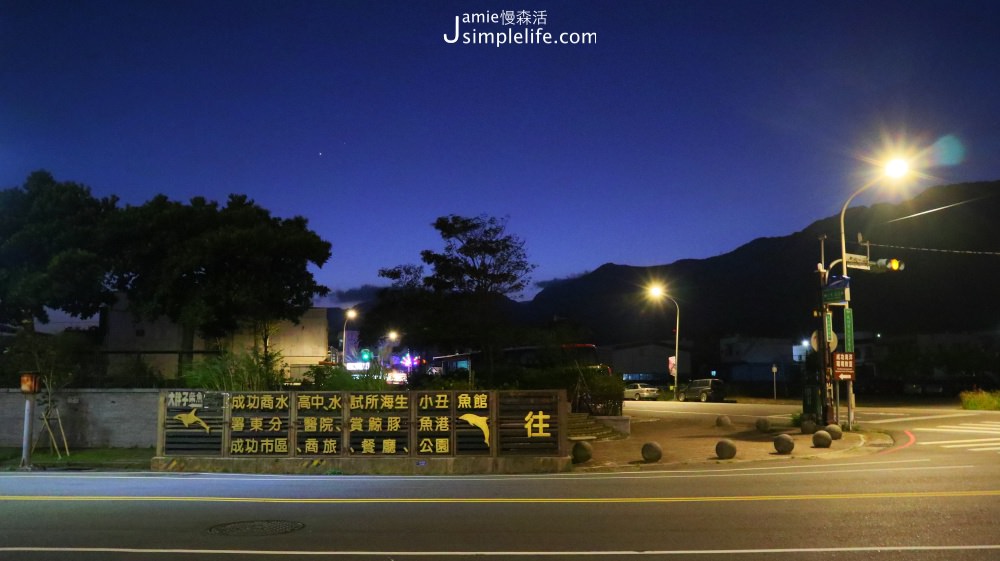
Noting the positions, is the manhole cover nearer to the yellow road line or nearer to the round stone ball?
the yellow road line

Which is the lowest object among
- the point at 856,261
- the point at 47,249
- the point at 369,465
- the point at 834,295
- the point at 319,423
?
the point at 369,465

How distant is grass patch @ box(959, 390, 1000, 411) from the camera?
1281 inches

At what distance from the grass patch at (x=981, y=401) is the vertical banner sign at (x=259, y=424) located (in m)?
31.3

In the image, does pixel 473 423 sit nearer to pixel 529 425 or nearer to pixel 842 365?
pixel 529 425

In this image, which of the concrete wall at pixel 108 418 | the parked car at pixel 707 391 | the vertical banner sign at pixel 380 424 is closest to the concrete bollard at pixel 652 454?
the vertical banner sign at pixel 380 424

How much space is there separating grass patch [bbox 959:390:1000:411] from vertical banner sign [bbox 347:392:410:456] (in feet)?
95.5

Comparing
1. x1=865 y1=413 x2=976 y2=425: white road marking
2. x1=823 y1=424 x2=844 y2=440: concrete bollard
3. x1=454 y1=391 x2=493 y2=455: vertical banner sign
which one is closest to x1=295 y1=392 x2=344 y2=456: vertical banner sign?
x1=454 y1=391 x2=493 y2=455: vertical banner sign

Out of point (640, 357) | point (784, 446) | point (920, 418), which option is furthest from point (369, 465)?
point (640, 357)

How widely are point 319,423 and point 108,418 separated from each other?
29.6 ft

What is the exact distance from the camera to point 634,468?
16.0 meters

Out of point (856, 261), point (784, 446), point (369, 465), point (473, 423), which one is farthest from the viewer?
point (856, 261)

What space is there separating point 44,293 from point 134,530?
20557mm

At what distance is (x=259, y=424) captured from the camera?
16391 millimetres

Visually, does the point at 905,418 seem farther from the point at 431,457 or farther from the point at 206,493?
the point at 206,493
